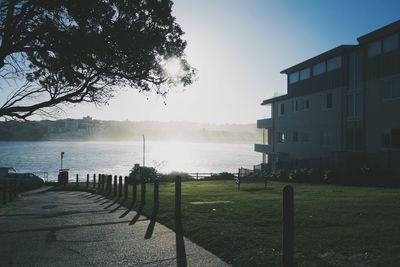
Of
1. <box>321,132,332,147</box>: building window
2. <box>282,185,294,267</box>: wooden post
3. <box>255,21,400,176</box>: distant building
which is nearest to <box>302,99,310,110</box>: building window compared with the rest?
<box>255,21,400,176</box>: distant building

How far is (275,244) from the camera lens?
7.20 metres

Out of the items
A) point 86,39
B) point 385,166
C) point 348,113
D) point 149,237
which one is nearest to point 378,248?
point 149,237

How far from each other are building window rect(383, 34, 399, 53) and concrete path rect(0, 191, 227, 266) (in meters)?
21.7

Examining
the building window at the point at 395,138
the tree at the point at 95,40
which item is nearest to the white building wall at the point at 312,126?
the building window at the point at 395,138

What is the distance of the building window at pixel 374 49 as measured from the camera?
28636 mm

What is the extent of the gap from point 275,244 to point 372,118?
81.8 feet

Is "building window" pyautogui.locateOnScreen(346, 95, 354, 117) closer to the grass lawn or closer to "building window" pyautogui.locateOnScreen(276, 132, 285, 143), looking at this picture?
"building window" pyautogui.locateOnScreen(276, 132, 285, 143)

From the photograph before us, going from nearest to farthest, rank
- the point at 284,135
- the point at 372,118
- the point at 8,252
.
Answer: the point at 8,252 → the point at 372,118 → the point at 284,135

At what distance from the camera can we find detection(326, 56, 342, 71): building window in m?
33.9

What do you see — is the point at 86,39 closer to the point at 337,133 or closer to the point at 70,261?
the point at 70,261

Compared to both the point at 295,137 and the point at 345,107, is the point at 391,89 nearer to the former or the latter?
the point at 345,107

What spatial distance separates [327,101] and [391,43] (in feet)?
30.4

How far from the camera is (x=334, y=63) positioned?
34.8 metres

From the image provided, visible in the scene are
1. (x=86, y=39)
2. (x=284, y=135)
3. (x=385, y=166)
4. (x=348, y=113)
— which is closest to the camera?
(x=86, y=39)
